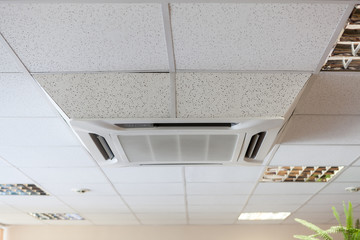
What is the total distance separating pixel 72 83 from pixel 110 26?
1.73 ft

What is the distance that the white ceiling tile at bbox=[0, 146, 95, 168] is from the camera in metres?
3.08

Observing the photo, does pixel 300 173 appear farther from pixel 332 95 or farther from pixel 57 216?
pixel 57 216

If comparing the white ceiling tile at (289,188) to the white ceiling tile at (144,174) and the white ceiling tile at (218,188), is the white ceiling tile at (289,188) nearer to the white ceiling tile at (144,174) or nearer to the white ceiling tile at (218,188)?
the white ceiling tile at (218,188)

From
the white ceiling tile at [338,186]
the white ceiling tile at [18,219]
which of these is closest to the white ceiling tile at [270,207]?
the white ceiling tile at [338,186]

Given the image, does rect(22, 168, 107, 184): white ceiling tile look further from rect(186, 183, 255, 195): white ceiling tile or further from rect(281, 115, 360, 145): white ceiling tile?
rect(281, 115, 360, 145): white ceiling tile

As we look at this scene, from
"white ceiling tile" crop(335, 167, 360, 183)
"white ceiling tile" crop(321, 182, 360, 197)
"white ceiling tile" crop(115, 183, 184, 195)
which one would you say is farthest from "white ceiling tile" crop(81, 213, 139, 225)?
"white ceiling tile" crop(335, 167, 360, 183)

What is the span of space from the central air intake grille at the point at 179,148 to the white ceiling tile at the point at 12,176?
167 cm

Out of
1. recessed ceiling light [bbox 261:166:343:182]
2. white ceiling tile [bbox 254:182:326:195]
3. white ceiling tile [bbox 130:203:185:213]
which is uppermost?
recessed ceiling light [bbox 261:166:343:182]

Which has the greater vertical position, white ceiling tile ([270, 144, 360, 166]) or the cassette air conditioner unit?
white ceiling tile ([270, 144, 360, 166])

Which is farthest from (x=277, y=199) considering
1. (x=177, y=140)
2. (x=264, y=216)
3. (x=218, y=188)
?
(x=177, y=140)

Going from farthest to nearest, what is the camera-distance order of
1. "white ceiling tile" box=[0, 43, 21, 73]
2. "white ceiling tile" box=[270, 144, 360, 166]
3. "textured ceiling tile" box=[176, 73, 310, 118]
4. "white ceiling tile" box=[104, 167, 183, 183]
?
"white ceiling tile" box=[104, 167, 183, 183] → "white ceiling tile" box=[270, 144, 360, 166] → "textured ceiling tile" box=[176, 73, 310, 118] → "white ceiling tile" box=[0, 43, 21, 73]

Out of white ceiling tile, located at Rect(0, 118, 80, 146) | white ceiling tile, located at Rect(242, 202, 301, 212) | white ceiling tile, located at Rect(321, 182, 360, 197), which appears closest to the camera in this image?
white ceiling tile, located at Rect(0, 118, 80, 146)

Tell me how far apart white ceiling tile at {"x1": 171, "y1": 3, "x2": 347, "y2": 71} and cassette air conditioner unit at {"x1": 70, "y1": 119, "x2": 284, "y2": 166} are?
50cm

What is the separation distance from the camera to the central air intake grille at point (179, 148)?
7.68 feet
